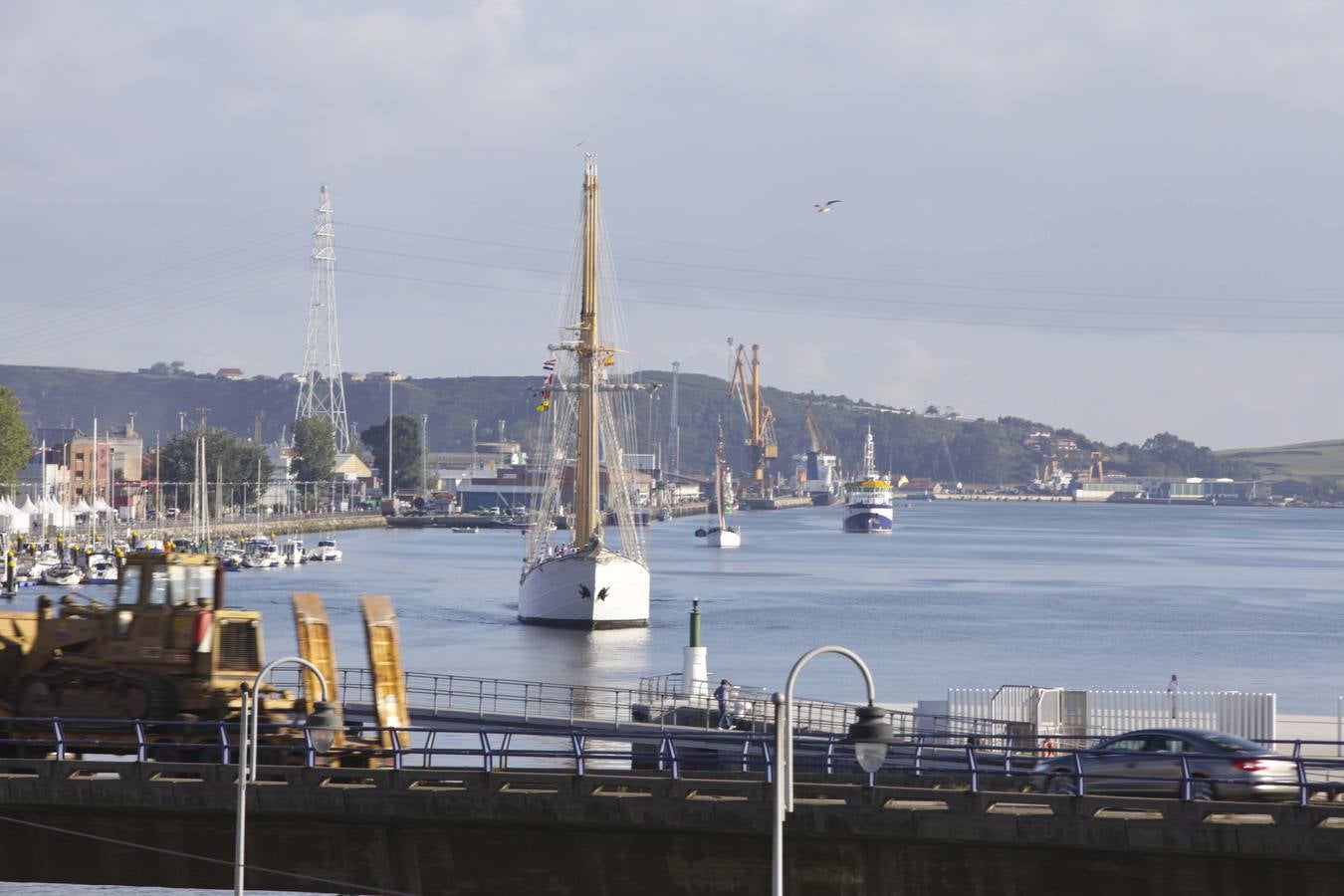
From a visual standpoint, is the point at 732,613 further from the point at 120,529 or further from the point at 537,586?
the point at 120,529

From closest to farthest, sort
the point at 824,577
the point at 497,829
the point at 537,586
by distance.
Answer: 1. the point at 497,829
2. the point at 537,586
3. the point at 824,577

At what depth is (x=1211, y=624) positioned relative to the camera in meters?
104

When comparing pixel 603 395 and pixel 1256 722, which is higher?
pixel 603 395

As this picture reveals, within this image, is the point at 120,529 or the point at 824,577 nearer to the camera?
the point at 824,577

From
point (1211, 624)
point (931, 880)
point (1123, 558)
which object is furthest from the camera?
point (1123, 558)

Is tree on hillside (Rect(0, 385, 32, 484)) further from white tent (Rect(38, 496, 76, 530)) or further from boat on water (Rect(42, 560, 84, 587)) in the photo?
boat on water (Rect(42, 560, 84, 587))

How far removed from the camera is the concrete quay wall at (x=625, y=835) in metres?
21.1

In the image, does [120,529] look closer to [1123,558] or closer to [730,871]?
[1123,558]

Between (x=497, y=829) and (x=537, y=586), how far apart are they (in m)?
67.1

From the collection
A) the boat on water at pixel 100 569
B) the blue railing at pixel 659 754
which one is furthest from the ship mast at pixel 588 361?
the blue railing at pixel 659 754

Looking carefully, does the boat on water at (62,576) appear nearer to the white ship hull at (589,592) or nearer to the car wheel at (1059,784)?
the white ship hull at (589,592)

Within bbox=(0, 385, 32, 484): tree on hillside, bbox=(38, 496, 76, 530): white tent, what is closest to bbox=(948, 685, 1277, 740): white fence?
bbox=(38, 496, 76, 530): white tent

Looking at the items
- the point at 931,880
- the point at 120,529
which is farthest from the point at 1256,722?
the point at 120,529

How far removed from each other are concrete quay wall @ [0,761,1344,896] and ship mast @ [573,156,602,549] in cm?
6676
